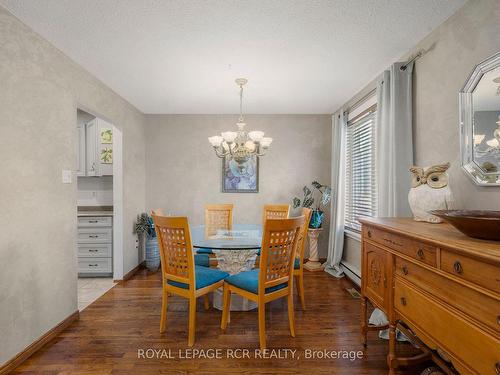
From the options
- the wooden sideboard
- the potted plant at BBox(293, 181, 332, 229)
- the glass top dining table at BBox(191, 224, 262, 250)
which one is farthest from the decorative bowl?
the potted plant at BBox(293, 181, 332, 229)

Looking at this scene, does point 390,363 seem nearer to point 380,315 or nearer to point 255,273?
A: point 380,315

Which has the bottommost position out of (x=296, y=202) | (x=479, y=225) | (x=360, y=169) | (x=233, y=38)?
(x=296, y=202)

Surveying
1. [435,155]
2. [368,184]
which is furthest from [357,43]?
[368,184]

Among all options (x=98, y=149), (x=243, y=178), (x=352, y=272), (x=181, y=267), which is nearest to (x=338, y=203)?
(x=352, y=272)

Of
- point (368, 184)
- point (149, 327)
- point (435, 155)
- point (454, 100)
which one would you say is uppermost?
point (454, 100)

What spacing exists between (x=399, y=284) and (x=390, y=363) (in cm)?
52

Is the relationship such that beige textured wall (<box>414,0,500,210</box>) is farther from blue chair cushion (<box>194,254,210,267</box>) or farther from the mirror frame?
blue chair cushion (<box>194,254,210,267</box>)

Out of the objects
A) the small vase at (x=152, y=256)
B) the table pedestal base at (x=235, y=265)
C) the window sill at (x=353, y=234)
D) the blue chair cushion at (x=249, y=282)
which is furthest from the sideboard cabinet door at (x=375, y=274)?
the small vase at (x=152, y=256)

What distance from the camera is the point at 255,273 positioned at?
2.40 metres

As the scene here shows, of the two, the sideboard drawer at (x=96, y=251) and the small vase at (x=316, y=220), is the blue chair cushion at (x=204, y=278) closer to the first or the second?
the sideboard drawer at (x=96, y=251)

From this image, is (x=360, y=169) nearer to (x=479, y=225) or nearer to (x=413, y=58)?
(x=413, y=58)

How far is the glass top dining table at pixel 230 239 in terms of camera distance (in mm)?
2342

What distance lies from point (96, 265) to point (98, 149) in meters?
1.72

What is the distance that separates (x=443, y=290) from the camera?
125 cm
